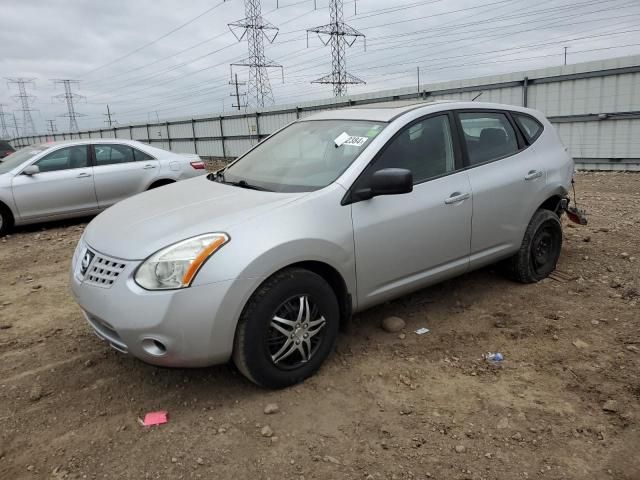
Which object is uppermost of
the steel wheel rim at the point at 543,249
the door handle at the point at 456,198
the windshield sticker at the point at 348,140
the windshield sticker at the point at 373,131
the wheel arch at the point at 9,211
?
the windshield sticker at the point at 373,131

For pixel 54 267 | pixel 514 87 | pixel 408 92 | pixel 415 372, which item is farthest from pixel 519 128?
pixel 408 92

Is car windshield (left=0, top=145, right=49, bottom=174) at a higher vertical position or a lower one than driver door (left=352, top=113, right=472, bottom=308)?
higher

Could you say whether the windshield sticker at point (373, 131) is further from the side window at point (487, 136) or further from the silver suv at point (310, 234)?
the side window at point (487, 136)

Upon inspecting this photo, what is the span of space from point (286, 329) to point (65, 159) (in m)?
6.89

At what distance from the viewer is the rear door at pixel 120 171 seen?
28.1 ft

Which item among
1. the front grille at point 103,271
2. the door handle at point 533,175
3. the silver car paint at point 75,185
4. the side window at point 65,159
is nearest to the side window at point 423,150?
the door handle at point 533,175

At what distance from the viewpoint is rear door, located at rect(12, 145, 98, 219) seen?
7977 millimetres

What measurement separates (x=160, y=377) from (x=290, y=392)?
2.89ft

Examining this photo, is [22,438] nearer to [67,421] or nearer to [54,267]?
[67,421]

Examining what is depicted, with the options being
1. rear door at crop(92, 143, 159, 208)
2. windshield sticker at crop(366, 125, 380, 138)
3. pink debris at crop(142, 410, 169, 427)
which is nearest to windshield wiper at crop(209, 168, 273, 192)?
windshield sticker at crop(366, 125, 380, 138)

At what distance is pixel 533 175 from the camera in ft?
14.8

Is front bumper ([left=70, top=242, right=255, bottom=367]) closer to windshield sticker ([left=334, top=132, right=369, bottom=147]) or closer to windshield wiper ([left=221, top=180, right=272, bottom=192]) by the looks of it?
windshield wiper ([left=221, top=180, right=272, bottom=192])

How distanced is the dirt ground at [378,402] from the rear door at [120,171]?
4352 mm

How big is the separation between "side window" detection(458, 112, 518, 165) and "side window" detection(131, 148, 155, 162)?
644cm
